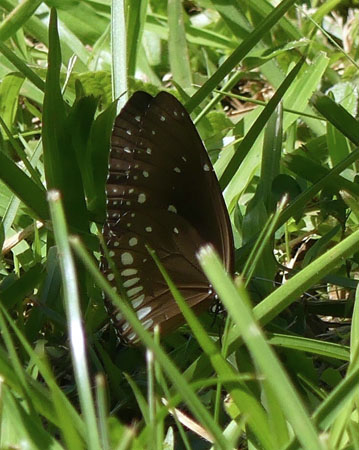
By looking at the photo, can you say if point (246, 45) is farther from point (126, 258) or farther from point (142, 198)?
point (126, 258)

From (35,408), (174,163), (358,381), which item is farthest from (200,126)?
(358,381)

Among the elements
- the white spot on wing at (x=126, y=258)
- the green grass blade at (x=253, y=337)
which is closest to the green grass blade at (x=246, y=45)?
the white spot on wing at (x=126, y=258)

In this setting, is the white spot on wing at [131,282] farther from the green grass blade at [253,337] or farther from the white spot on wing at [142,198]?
the green grass blade at [253,337]

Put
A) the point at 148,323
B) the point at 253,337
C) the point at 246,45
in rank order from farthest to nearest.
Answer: the point at 246,45 → the point at 148,323 → the point at 253,337

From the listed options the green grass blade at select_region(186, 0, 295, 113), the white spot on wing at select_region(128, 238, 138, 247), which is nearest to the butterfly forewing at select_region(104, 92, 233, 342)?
the white spot on wing at select_region(128, 238, 138, 247)

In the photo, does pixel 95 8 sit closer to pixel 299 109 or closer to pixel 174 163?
pixel 299 109

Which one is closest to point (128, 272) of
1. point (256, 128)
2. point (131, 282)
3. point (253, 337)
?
point (131, 282)

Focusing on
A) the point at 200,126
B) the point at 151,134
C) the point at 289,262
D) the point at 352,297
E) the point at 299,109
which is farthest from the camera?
the point at 200,126

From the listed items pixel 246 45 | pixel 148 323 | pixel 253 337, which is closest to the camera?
pixel 253 337
